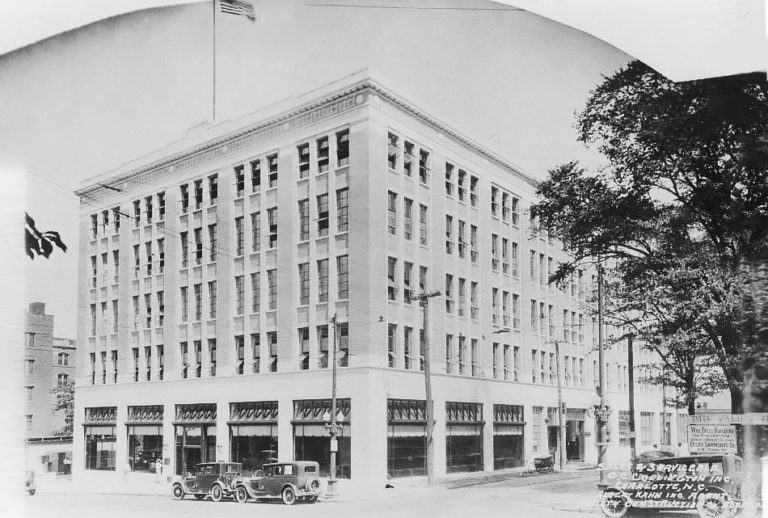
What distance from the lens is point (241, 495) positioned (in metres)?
6.84

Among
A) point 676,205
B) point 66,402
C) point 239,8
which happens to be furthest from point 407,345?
point 239,8

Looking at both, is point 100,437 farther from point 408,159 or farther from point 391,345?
point 408,159

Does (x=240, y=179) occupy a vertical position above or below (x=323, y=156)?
below

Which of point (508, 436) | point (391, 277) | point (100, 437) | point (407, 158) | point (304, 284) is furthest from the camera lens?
point (508, 436)

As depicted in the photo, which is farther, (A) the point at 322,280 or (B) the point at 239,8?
(A) the point at 322,280

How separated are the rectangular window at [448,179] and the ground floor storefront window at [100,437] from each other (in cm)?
363

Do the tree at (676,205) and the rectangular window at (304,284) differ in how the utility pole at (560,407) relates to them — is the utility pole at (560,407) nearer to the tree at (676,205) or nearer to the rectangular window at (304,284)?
the tree at (676,205)

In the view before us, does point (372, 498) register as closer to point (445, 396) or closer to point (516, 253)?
point (445, 396)

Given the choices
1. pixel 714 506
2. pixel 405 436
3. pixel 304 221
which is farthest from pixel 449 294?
pixel 714 506

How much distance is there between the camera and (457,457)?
313 inches

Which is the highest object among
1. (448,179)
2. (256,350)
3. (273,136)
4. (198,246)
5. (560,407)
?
(273,136)

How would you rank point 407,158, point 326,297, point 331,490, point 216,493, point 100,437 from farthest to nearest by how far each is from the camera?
point 100,437, point 407,158, point 326,297, point 331,490, point 216,493

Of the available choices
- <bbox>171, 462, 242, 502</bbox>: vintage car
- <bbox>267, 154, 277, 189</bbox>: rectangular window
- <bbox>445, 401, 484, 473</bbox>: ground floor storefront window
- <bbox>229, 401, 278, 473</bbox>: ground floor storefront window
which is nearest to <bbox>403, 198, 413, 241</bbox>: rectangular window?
<bbox>267, 154, 277, 189</bbox>: rectangular window

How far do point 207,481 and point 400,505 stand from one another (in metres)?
1.61
